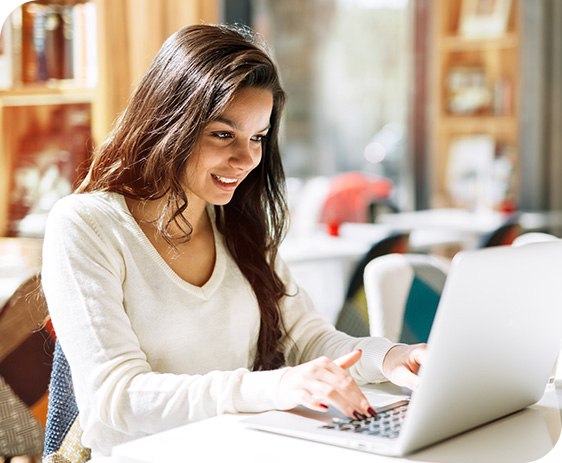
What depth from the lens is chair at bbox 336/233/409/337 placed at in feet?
7.11

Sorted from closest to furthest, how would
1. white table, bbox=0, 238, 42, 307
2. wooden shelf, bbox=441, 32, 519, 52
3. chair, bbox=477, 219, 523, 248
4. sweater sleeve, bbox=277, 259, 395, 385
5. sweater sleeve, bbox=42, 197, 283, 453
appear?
sweater sleeve, bbox=42, 197, 283, 453
sweater sleeve, bbox=277, 259, 395, 385
white table, bbox=0, 238, 42, 307
chair, bbox=477, 219, 523, 248
wooden shelf, bbox=441, 32, 519, 52

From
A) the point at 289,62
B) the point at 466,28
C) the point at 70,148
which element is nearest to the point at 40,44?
the point at 70,148

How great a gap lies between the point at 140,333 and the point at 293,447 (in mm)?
466

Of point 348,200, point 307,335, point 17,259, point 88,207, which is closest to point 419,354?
point 307,335

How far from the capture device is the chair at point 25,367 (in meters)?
1.67

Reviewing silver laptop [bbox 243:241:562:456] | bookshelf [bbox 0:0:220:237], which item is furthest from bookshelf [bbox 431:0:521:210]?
silver laptop [bbox 243:241:562:456]

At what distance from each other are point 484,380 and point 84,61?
2.61 m

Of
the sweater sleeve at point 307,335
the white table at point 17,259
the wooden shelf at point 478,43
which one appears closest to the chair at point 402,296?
the sweater sleeve at point 307,335

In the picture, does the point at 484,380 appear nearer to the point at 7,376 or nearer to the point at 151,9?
the point at 7,376

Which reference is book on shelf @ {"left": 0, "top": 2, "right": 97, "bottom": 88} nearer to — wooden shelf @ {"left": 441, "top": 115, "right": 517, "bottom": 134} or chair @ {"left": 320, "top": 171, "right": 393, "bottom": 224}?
chair @ {"left": 320, "top": 171, "right": 393, "bottom": 224}

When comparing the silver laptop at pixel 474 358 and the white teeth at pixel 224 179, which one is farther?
the white teeth at pixel 224 179

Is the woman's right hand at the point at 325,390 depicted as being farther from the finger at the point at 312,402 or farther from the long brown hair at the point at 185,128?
the long brown hair at the point at 185,128

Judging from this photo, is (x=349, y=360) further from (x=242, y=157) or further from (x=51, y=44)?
(x=51, y=44)

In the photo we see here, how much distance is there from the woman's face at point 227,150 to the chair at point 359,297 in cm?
73
